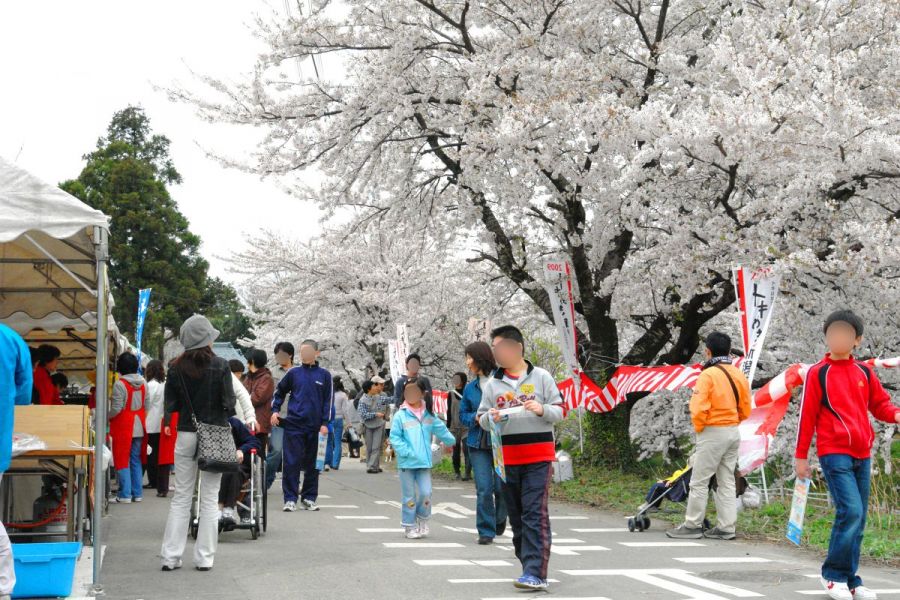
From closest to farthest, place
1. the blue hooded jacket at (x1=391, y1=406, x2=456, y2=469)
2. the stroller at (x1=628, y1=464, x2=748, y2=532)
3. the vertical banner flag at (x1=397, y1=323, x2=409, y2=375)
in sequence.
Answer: the blue hooded jacket at (x1=391, y1=406, x2=456, y2=469)
the stroller at (x1=628, y1=464, x2=748, y2=532)
the vertical banner flag at (x1=397, y1=323, x2=409, y2=375)

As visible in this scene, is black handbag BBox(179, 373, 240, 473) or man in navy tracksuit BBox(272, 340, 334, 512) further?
man in navy tracksuit BBox(272, 340, 334, 512)

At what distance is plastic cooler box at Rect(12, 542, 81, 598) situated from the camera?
20.1ft

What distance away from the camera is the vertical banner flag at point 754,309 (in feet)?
35.9

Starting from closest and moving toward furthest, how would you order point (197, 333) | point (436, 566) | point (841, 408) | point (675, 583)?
point (841, 408) < point (675, 583) < point (197, 333) < point (436, 566)

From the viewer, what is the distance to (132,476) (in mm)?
12727

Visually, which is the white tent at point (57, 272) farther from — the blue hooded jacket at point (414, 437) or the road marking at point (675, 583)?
the road marking at point (675, 583)

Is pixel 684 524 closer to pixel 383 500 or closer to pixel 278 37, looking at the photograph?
pixel 383 500

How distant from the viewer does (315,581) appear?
6941 mm

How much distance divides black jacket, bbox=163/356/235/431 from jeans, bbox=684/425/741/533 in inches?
180

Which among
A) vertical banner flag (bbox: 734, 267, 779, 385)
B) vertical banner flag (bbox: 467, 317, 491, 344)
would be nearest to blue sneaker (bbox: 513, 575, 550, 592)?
vertical banner flag (bbox: 734, 267, 779, 385)

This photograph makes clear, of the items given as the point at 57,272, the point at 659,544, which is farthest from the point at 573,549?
the point at 57,272

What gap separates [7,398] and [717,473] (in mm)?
6560

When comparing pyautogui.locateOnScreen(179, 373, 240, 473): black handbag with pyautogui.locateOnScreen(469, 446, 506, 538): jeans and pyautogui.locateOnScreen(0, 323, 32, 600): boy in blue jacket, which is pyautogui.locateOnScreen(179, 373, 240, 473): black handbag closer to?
pyautogui.locateOnScreen(0, 323, 32, 600): boy in blue jacket

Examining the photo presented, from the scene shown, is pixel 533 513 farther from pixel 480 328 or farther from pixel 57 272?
pixel 480 328
